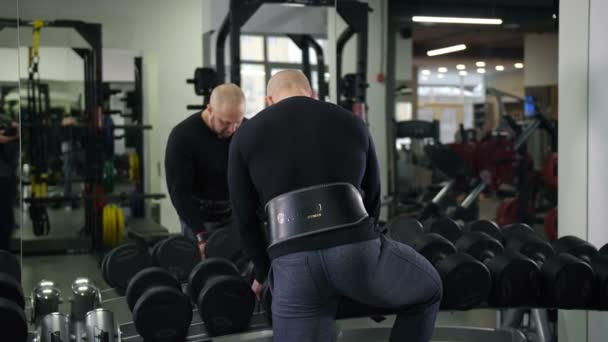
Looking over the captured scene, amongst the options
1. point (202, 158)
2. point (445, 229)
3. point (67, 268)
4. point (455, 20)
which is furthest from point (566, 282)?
point (67, 268)

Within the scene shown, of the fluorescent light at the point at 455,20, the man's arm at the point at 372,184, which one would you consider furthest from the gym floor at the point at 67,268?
the fluorescent light at the point at 455,20

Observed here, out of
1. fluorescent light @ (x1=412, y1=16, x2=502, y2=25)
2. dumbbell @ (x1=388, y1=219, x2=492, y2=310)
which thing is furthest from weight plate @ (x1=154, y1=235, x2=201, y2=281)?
fluorescent light @ (x1=412, y1=16, x2=502, y2=25)

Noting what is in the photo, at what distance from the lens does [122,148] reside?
14.5 feet

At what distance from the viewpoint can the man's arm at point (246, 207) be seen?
7.39 ft

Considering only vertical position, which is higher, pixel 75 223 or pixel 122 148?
pixel 122 148

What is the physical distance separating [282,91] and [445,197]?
3.21 m

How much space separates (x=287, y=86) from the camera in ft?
7.54

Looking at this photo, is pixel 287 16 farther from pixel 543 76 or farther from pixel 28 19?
pixel 543 76

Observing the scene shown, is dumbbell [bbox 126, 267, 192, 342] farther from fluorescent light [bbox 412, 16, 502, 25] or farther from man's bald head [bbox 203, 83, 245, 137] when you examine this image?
fluorescent light [bbox 412, 16, 502, 25]

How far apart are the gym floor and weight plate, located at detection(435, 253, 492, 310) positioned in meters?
1.59

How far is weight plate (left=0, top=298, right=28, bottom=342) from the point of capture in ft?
7.41

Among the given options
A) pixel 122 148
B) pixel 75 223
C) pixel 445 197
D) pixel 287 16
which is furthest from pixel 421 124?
pixel 75 223

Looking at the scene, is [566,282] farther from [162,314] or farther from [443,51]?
[443,51]

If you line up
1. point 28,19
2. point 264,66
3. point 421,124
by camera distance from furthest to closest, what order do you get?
point 421,124, point 264,66, point 28,19
